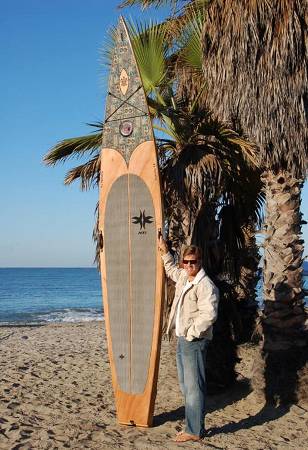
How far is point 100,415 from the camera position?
6297mm

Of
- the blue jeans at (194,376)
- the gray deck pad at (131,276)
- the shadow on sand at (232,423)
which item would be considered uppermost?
the gray deck pad at (131,276)

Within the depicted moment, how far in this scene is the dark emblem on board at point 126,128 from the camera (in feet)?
20.8

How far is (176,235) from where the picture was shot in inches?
315

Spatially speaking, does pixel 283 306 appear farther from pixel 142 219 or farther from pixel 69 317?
pixel 69 317

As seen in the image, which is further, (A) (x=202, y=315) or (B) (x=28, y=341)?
(B) (x=28, y=341)

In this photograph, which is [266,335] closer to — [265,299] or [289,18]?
[265,299]

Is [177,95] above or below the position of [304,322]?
above

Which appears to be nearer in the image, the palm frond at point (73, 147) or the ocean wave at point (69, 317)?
the palm frond at point (73, 147)

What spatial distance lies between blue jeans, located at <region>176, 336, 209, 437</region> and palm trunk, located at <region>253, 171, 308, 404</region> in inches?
72.0

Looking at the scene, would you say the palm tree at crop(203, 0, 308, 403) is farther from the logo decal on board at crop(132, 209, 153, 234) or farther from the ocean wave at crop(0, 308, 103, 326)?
the ocean wave at crop(0, 308, 103, 326)

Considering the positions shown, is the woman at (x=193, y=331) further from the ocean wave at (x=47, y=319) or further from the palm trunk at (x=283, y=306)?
the ocean wave at (x=47, y=319)

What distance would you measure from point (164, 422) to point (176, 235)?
9.15ft

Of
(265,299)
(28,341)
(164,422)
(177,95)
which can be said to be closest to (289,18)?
(177,95)

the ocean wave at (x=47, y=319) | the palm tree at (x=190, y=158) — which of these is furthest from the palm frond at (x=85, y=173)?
the ocean wave at (x=47, y=319)
